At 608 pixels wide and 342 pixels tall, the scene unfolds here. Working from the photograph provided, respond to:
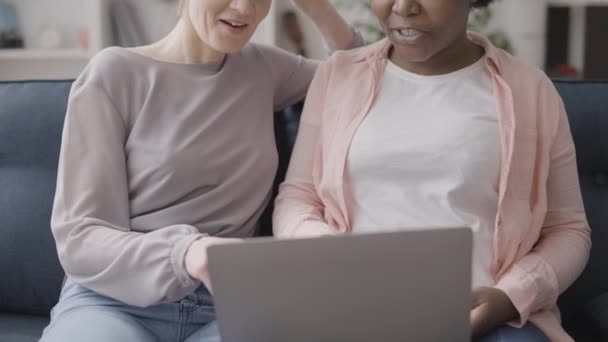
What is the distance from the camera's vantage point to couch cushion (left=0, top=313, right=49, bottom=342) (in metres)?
1.41

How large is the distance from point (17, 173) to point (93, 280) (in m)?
0.53

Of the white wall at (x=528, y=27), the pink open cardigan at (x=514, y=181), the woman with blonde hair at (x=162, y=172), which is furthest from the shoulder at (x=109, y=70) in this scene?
Result: the white wall at (x=528, y=27)

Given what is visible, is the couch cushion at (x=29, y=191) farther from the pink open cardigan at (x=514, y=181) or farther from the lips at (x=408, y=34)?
the lips at (x=408, y=34)

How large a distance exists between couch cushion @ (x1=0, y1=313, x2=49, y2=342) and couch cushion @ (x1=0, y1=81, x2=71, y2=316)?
0.07ft

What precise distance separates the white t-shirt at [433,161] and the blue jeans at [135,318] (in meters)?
0.28

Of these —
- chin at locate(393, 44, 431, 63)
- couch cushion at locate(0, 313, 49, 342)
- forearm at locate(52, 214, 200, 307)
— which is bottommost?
couch cushion at locate(0, 313, 49, 342)

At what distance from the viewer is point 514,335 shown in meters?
1.08

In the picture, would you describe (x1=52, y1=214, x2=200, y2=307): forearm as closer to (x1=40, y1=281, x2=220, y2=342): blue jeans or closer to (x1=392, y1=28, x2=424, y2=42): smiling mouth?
(x1=40, y1=281, x2=220, y2=342): blue jeans

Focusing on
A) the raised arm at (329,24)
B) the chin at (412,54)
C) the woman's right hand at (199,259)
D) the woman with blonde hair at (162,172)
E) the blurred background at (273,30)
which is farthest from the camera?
the blurred background at (273,30)

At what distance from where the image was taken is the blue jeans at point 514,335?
1.07 meters

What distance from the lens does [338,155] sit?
1.24 metres

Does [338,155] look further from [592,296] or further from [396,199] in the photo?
[592,296]

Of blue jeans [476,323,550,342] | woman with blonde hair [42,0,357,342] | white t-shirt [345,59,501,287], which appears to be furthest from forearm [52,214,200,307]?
blue jeans [476,323,550,342]

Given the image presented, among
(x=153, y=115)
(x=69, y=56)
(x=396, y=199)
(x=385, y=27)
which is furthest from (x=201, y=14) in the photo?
(x=69, y=56)
